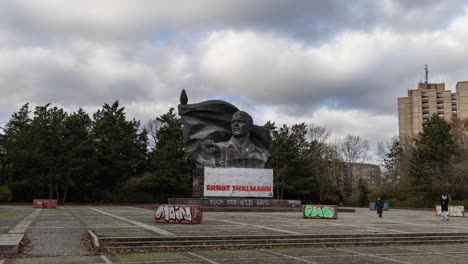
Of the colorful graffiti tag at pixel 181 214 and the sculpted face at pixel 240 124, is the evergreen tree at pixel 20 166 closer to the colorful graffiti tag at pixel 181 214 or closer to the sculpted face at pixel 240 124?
the sculpted face at pixel 240 124

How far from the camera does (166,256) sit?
1362 centimetres

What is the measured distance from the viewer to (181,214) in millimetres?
23203

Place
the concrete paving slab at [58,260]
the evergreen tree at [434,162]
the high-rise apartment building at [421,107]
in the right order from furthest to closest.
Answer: the high-rise apartment building at [421,107] < the evergreen tree at [434,162] < the concrete paving slab at [58,260]

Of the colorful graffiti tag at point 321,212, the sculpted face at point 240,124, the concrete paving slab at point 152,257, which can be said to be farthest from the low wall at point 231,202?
the concrete paving slab at point 152,257

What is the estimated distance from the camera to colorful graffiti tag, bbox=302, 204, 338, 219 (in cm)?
3017

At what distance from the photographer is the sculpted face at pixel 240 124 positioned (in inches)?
1779

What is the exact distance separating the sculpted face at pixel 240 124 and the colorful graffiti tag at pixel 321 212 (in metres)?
15.9

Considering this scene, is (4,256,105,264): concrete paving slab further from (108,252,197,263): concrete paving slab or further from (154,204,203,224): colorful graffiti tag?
(154,204,203,224): colorful graffiti tag

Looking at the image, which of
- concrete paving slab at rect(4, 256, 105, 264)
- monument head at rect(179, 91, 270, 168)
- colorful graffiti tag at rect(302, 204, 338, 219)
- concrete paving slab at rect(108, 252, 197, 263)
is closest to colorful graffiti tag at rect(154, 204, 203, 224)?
concrete paving slab at rect(108, 252, 197, 263)

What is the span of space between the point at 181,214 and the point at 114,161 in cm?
4536

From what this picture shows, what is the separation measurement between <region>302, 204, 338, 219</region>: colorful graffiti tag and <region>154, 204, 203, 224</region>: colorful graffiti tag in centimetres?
975

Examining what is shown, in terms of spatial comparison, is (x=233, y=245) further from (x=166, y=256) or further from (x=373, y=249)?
(x=373, y=249)

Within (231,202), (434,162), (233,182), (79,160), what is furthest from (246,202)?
(434,162)

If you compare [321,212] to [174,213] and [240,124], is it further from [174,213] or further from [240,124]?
[240,124]
